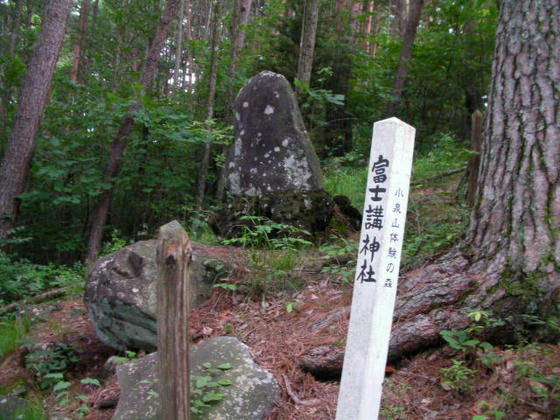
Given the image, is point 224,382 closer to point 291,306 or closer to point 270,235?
point 291,306

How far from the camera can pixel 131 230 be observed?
10617 millimetres

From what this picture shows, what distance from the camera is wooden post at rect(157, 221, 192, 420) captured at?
2.22m

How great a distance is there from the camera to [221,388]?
320cm

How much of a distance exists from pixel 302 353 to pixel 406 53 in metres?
9.58

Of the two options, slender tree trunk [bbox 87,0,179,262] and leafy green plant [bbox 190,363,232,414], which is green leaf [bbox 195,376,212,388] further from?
slender tree trunk [bbox 87,0,179,262]

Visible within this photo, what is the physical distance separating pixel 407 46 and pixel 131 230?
836 cm

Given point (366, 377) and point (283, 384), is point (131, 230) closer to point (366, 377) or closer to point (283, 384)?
point (283, 384)

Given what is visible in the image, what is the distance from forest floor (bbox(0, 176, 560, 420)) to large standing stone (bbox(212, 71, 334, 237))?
0.71 metres

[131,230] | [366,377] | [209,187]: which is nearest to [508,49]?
[366,377]

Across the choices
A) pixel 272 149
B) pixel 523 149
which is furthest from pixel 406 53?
pixel 523 149

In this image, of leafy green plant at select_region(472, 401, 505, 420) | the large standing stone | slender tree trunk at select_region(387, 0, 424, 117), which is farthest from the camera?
slender tree trunk at select_region(387, 0, 424, 117)

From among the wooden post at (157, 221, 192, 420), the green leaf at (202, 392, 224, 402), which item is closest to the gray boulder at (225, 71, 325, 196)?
the green leaf at (202, 392, 224, 402)

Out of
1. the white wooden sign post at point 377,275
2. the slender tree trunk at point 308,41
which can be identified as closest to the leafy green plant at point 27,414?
the white wooden sign post at point 377,275

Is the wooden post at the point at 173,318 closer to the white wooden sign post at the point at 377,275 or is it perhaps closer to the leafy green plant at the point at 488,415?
the white wooden sign post at the point at 377,275
